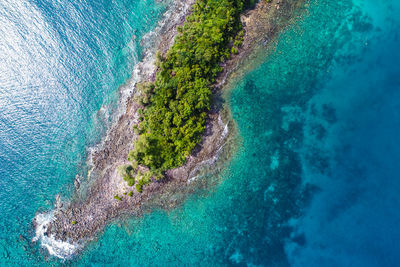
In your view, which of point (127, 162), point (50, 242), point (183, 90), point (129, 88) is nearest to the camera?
point (50, 242)

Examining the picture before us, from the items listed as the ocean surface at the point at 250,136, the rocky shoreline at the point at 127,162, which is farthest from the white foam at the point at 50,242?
the ocean surface at the point at 250,136

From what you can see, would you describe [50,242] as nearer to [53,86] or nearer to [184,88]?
[53,86]

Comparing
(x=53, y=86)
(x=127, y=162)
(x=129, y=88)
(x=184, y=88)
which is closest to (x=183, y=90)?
(x=184, y=88)

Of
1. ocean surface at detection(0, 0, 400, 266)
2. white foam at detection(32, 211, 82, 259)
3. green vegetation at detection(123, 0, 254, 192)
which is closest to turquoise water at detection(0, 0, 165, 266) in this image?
ocean surface at detection(0, 0, 400, 266)

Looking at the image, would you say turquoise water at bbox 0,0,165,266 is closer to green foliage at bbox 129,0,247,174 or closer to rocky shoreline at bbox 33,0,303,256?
rocky shoreline at bbox 33,0,303,256

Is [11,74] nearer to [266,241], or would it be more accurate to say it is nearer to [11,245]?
[11,245]
